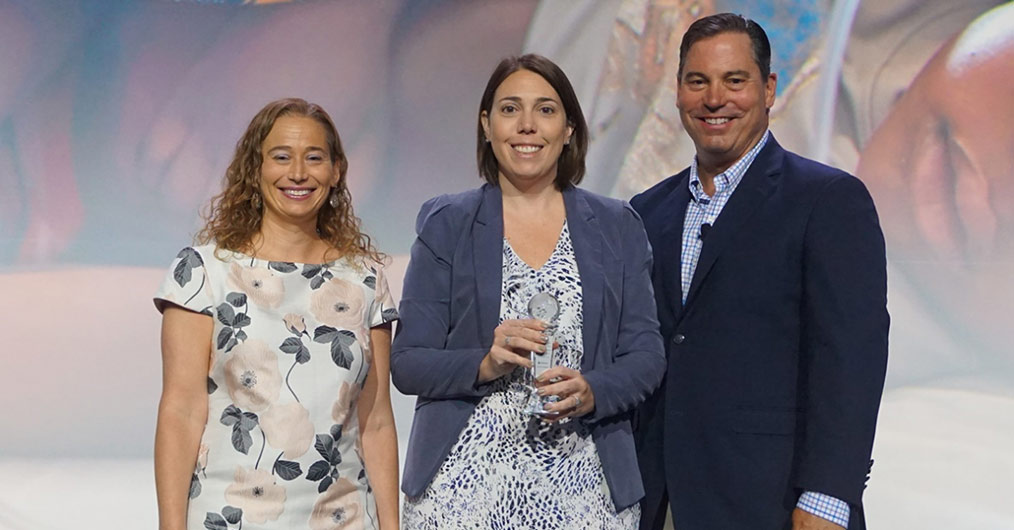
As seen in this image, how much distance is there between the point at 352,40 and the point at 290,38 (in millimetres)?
272

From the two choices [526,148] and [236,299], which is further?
[526,148]

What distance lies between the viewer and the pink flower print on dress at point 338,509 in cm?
194

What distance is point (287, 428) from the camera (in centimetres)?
192

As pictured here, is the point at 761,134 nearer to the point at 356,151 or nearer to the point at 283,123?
the point at 283,123

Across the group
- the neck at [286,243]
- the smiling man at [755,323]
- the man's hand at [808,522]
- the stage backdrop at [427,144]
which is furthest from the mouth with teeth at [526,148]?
the stage backdrop at [427,144]

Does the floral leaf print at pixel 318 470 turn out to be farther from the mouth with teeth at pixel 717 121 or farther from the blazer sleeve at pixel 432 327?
the mouth with teeth at pixel 717 121

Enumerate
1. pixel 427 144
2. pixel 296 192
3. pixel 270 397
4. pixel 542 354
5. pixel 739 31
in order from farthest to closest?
pixel 427 144
pixel 739 31
pixel 296 192
pixel 270 397
pixel 542 354

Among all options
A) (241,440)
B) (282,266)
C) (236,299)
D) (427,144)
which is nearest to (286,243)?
(282,266)

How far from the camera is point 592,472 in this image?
Answer: 2.01 metres

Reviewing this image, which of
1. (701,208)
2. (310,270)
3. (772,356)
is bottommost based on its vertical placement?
(772,356)

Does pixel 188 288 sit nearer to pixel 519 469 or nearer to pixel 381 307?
pixel 381 307

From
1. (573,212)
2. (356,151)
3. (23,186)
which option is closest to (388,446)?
(573,212)

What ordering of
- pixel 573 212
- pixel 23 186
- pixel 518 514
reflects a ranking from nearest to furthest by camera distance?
1. pixel 518 514
2. pixel 573 212
3. pixel 23 186

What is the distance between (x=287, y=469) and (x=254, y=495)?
75 mm
